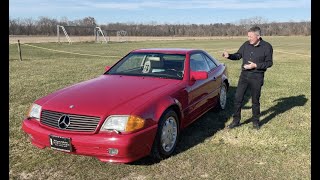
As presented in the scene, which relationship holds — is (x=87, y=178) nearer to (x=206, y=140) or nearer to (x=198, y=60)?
(x=206, y=140)

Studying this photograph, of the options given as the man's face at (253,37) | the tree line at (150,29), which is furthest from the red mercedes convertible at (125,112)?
the tree line at (150,29)

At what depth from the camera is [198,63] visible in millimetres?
5938

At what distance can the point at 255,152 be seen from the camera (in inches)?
189

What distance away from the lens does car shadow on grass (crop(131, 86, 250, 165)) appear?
4.88 m

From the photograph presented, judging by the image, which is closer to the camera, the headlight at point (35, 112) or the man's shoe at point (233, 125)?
the headlight at point (35, 112)

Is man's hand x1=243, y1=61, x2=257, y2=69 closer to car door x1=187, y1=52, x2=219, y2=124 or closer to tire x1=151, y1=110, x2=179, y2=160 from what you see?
car door x1=187, y1=52, x2=219, y2=124

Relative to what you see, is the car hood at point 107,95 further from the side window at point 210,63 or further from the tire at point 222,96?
the tire at point 222,96

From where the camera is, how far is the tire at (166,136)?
4.25 m

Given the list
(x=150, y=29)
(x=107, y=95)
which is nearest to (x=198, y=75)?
(x=107, y=95)

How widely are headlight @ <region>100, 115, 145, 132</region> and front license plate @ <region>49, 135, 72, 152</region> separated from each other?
43 cm

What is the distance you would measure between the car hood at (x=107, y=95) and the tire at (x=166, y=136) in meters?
0.35
